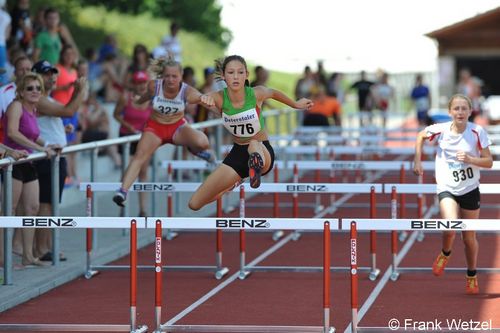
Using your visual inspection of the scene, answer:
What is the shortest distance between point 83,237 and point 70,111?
2802 mm

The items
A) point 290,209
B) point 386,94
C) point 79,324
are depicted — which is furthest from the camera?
point 386,94

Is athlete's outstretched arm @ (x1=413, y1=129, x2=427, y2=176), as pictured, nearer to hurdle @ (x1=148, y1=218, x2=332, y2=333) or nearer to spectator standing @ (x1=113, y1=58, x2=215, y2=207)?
hurdle @ (x1=148, y1=218, x2=332, y2=333)

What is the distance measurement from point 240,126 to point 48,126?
2820 millimetres

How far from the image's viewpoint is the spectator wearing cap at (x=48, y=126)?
533 inches

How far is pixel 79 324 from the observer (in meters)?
10.5

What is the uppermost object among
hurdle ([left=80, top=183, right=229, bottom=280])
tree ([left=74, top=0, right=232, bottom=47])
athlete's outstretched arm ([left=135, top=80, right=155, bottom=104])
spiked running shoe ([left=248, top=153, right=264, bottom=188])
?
tree ([left=74, top=0, right=232, bottom=47])

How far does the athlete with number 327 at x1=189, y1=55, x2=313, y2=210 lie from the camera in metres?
11.7

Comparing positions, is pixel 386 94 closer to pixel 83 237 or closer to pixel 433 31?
pixel 433 31

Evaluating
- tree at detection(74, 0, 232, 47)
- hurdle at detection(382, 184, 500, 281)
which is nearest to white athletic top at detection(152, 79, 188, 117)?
hurdle at detection(382, 184, 500, 281)

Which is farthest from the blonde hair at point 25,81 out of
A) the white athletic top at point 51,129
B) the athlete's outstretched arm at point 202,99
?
the athlete's outstretched arm at point 202,99

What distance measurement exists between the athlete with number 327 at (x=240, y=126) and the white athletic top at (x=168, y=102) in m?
2.10

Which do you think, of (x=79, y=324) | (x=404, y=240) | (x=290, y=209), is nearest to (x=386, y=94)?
(x=290, y=209)

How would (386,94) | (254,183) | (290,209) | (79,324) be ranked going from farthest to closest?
(386,94) → (290,209) → (254,183) → (79,324)

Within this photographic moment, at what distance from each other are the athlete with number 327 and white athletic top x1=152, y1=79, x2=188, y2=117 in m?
2.10
